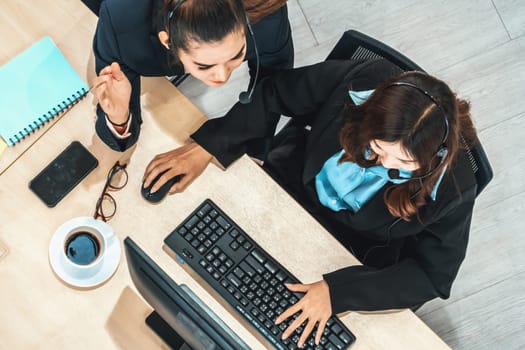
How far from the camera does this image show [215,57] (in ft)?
4.28

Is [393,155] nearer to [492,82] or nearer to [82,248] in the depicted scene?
[82,248]

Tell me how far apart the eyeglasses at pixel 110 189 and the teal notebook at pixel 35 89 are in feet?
0.62

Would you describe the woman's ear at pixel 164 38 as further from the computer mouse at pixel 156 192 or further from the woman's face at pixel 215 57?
the computer mouse at pixel 156 192

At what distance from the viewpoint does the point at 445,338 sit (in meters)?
2.20

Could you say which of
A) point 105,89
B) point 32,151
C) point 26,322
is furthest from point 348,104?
point 26,322

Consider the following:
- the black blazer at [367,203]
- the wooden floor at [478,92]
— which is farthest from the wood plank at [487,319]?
the black blazer at [367,203]

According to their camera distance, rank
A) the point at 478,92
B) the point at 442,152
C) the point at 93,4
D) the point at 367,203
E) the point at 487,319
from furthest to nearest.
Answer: the point at 478,92 < the point at 487,319 < the point at 93,4 < the point at 367,203 < the point at 442,152

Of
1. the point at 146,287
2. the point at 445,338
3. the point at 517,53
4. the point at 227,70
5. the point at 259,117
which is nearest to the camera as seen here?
the point at 146,287

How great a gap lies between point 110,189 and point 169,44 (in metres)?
0.37

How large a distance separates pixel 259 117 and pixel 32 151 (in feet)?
1.73

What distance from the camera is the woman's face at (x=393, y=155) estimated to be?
50.8 inches

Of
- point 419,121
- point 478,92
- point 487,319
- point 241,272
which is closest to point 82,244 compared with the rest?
point 241,272

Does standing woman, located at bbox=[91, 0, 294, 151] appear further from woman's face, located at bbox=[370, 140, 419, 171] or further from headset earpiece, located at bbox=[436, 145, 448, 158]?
headset earpiece, located at bbox=[436, 145, 448, 158]

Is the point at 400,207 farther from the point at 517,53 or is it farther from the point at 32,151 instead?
the point at 517,53
